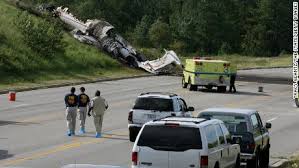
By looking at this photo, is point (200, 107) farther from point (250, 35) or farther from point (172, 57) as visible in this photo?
point (250, 35)

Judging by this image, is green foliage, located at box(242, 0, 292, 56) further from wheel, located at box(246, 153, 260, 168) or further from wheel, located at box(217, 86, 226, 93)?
wheel, located at box(246, 153, 260, 168)

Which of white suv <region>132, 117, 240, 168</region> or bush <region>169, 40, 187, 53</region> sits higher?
bush <region>169, 40, 187, 53</region>

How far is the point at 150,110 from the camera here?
2717cm

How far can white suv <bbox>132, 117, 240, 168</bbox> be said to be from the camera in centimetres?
1590

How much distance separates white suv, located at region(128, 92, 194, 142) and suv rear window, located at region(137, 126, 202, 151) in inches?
421

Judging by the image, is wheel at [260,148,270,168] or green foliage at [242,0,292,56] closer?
wheel at [260,148,270,168]

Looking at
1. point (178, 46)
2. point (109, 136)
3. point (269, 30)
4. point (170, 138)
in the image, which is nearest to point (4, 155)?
point (109, 136)

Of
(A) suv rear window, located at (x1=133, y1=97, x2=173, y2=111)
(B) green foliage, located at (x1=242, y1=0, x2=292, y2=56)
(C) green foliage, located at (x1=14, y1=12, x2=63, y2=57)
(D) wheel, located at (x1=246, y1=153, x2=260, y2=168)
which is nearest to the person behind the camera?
(D) wheel, located at (x1=246, y1=153, x2=260, y2=168)

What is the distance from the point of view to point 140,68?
242 feet

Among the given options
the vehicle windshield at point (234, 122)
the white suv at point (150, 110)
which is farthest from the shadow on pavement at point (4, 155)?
the vehicle windshield at point (234, 122)

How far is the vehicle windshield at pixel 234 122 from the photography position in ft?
66.7

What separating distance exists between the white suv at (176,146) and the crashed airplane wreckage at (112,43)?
55863 mm

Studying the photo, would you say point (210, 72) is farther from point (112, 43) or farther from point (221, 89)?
point (112, 43)

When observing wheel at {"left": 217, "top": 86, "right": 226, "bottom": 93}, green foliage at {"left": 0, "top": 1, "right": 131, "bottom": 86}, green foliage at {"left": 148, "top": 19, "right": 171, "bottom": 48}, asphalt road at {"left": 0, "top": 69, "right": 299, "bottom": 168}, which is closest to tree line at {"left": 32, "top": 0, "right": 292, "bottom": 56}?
green foliage at {"left": 148, "top": 19, "right": 171, "bottom": 48}
